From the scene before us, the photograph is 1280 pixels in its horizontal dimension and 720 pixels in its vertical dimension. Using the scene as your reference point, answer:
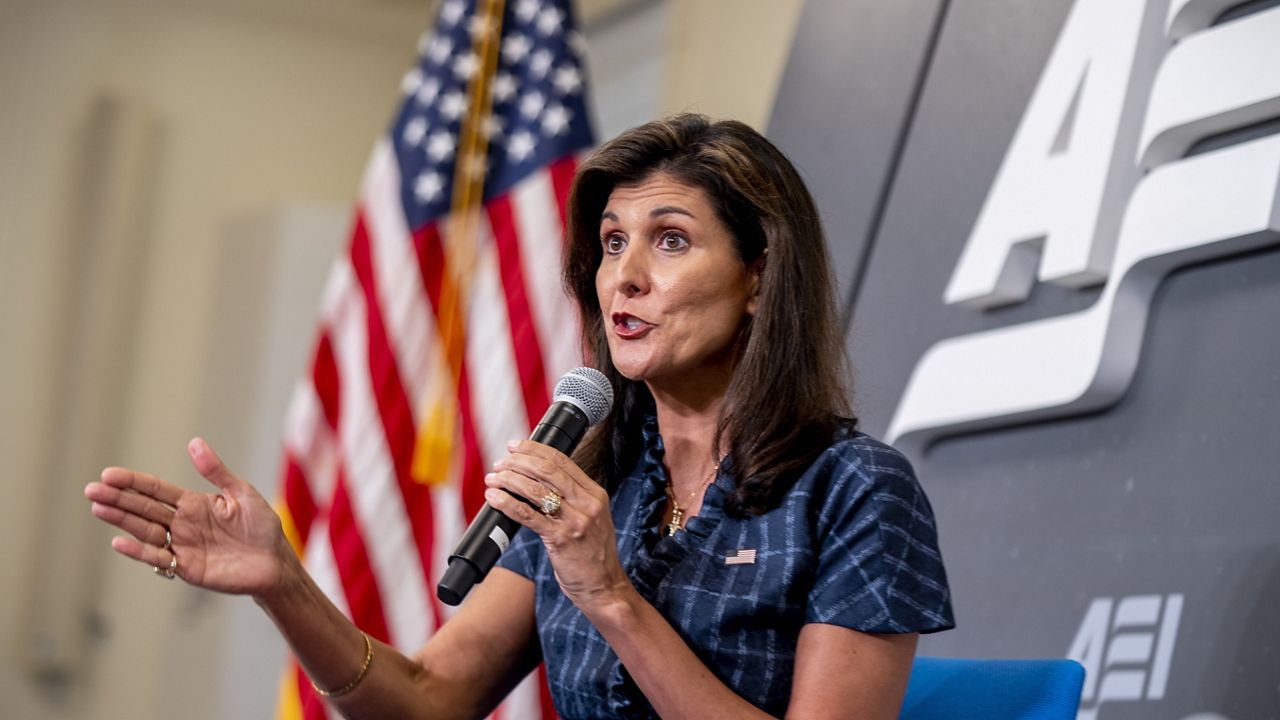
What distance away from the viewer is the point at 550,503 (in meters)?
1.23

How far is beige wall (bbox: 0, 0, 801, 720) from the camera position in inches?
180

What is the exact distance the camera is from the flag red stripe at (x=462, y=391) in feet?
9.78

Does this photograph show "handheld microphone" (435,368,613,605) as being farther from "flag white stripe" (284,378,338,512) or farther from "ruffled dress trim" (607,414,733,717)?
"flag white stripe" (284,378,338,512)

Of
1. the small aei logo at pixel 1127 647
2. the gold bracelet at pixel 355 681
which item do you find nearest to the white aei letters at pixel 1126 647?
the small aei logo at pixel 1127 647

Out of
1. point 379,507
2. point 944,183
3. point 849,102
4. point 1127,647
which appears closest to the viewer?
point 1127,647

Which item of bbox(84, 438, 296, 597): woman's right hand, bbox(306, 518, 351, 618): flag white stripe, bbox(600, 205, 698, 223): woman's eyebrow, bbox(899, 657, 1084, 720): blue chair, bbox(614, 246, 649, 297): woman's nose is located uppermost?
bbox(600, 205, 698, 223): woman's eyebrow

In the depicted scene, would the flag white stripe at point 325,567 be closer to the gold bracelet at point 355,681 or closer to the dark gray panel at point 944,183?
the dark gray panel at point 944,183

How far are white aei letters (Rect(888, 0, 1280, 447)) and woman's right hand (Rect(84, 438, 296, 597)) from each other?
1.13 metres

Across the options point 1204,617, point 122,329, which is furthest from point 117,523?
point 122,329

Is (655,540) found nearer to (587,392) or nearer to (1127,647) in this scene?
(587,392)

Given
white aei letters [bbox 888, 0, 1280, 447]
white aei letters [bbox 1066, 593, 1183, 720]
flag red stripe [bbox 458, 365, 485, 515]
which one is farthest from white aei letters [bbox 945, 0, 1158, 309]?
flag red stripe [bbox 458, 365, 485, 515]

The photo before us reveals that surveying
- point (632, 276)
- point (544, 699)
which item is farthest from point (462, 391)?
point (632, 276)

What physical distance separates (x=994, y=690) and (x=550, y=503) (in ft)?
1.79

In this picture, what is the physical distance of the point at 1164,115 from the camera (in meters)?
1.92
